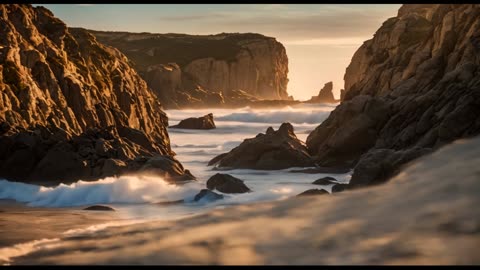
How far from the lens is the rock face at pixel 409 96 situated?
4031 centimetres

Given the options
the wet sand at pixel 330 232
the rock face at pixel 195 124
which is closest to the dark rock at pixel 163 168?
the wet sand at pixel 330 232

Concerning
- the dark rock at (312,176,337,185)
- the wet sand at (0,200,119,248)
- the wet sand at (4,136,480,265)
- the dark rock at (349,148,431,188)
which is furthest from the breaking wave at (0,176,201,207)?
the wet sand at (4,136,480,265)

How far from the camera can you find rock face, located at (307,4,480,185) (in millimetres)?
40312

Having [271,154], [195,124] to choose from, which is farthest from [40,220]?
[195,124]

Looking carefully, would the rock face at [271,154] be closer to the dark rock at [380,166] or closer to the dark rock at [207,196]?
the dark rock at [207,196]

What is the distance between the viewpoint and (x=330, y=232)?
7.31 m

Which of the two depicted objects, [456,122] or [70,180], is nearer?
[456,122]

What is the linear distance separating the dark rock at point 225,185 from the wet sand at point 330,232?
30.7 meters

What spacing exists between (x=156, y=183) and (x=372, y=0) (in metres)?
36.2

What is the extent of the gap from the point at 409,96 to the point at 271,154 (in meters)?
11.1

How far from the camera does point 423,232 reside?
6789 millimetres

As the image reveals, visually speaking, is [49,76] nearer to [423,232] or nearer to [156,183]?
[156,183]

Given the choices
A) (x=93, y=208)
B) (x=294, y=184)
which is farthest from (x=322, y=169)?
(x=93, y=208)

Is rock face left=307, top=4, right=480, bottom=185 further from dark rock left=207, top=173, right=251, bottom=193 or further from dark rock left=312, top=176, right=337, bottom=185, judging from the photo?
dark rock left=207, top=173, right=251, bottom=193
